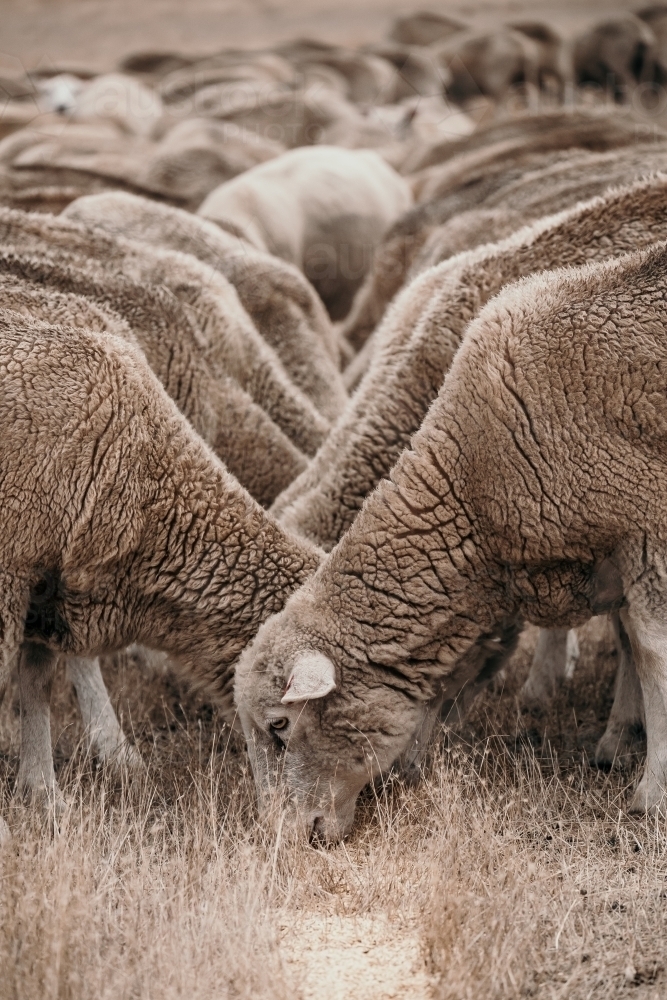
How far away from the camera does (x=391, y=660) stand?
4680mm

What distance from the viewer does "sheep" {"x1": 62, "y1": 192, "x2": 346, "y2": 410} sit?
23.4 feet

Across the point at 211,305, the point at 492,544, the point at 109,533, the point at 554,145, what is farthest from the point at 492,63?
the point at 109,533

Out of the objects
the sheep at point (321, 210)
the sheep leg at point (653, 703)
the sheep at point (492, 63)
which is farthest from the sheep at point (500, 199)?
the sheep at point (492, 63)

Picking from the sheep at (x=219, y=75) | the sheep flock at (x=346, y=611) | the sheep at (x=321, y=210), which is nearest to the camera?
the sheep flock at (x=346, y=611)

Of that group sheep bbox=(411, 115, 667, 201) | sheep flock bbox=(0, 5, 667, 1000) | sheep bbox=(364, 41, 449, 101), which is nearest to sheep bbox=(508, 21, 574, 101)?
sheep bbox=(364, 41, 449, 101)

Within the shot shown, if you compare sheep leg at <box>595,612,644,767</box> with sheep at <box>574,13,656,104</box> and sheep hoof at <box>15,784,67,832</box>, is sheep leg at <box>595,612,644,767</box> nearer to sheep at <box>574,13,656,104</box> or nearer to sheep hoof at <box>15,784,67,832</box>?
sheep hoof at <box>15,784,67,832</box>

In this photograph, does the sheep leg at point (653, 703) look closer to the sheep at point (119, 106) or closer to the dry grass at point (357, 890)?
the dry grass at point (357, 890)

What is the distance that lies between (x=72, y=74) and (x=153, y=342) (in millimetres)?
26937

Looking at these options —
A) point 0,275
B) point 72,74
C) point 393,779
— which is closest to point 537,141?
point 0,275

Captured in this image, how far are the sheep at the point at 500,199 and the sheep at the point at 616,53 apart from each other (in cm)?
2028

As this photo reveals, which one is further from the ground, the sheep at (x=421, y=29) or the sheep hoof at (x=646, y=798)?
the sheep hoof at (x=646, y=798)

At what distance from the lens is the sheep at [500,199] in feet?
23.7

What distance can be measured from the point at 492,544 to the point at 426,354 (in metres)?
1.21

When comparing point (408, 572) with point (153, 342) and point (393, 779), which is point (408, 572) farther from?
point (153, 342)
